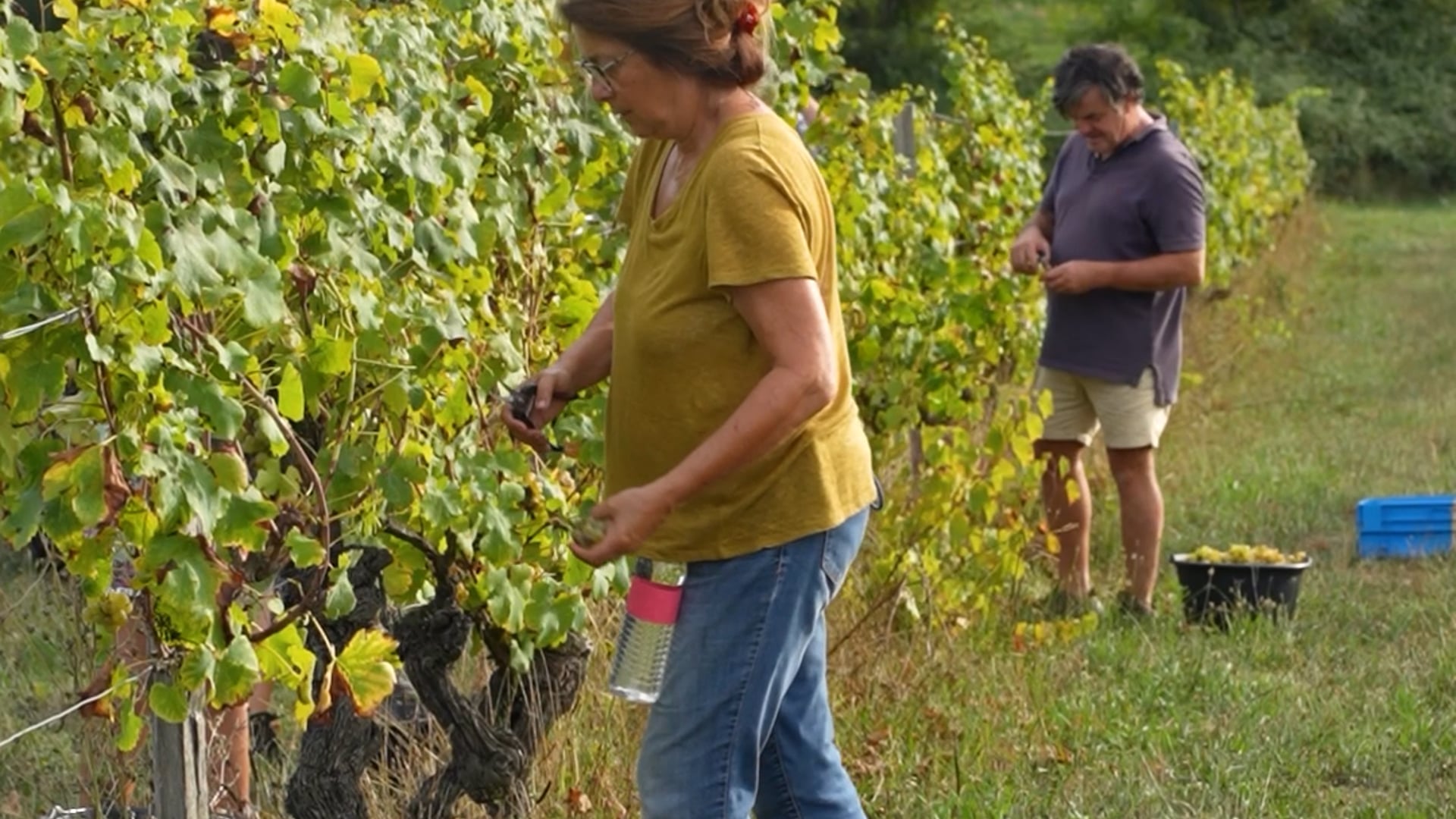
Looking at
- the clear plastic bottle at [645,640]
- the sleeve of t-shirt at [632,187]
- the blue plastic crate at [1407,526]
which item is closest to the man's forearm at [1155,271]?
the blue plastic crate at [1407,526]

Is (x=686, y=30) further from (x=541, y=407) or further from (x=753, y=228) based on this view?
(x=541, y=407)

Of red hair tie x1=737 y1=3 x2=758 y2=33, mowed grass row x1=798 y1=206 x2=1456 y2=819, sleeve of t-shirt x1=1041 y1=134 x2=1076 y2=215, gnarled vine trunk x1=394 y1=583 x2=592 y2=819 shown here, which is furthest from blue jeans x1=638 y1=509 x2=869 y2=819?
sleeve of t-shirt x1=1041 y1=134 x2=1076 y2=215

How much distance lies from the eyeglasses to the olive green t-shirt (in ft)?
0.50

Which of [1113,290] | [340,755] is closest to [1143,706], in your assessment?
[1113,290]

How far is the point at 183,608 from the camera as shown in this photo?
2760 mm

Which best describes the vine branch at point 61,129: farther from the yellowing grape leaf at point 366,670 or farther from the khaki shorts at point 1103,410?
the khaki shorts at point 1103,410

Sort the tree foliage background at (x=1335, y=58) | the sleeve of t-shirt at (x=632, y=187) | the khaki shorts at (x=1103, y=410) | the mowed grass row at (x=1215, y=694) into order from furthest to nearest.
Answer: the tree foliage background at (x=1335, y=58), the khaki shorts at (x=1103, y=410), the mowed grass row at (x=1215, y=694), the sleeve of t-shirt at (x=632, y=187)

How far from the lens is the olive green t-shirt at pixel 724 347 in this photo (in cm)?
290

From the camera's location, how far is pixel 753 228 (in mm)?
2885

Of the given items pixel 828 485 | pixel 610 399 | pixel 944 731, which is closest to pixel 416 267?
pixel 610 399

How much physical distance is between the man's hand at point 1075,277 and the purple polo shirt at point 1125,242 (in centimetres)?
10

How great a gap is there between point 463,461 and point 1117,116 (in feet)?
10.5

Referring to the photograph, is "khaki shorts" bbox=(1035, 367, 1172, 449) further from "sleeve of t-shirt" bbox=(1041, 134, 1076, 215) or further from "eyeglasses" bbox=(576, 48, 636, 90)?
"eyeglasses" bbox=(576, 48, 636, 90)

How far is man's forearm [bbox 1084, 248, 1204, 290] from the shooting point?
6242 millimetres
